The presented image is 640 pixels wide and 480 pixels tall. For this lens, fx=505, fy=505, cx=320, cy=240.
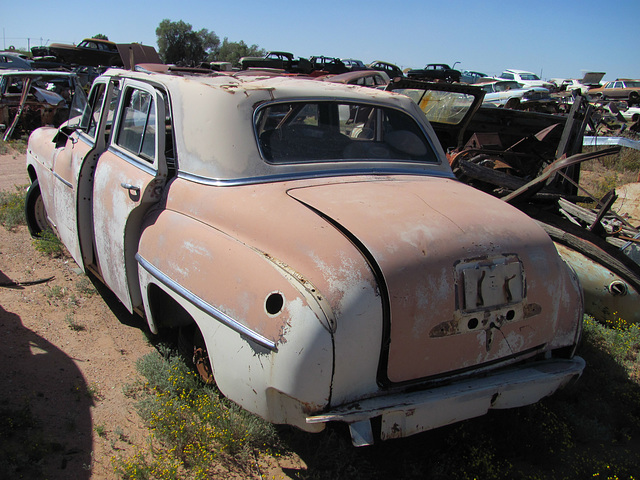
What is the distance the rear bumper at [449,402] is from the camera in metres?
2.11

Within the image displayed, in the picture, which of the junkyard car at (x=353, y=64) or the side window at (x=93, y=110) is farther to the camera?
the junkyard car at (x=353, y=64)

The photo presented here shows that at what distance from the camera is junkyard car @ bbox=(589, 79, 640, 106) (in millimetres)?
20500

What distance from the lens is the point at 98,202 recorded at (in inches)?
136

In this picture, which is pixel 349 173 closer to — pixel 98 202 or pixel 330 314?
pixel 330 314

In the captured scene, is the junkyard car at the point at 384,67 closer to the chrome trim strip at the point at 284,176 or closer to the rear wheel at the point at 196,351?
the chrome trim strip at the point at 284,176

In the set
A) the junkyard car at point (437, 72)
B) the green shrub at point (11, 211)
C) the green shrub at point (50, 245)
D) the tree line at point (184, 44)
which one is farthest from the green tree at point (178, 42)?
the green shrub at point (50, 245)

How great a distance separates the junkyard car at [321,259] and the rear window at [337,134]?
0.05 ft

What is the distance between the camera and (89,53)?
25.0 m

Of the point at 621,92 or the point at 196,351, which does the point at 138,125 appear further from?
the point at 621,92

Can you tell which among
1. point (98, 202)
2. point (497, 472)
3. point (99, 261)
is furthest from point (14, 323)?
point (497, 472)

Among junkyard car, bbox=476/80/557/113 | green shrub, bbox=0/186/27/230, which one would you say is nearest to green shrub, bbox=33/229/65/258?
green shrub, bbox=0/186/27/230

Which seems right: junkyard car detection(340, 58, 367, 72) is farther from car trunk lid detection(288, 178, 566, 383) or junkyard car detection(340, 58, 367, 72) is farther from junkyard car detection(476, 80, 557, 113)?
car trunk lid detection(288, 178, 566, 383)

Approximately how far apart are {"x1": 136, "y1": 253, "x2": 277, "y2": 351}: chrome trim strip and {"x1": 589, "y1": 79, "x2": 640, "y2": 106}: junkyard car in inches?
788

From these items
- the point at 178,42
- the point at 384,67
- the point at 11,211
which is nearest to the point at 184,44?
the point at 178,42
